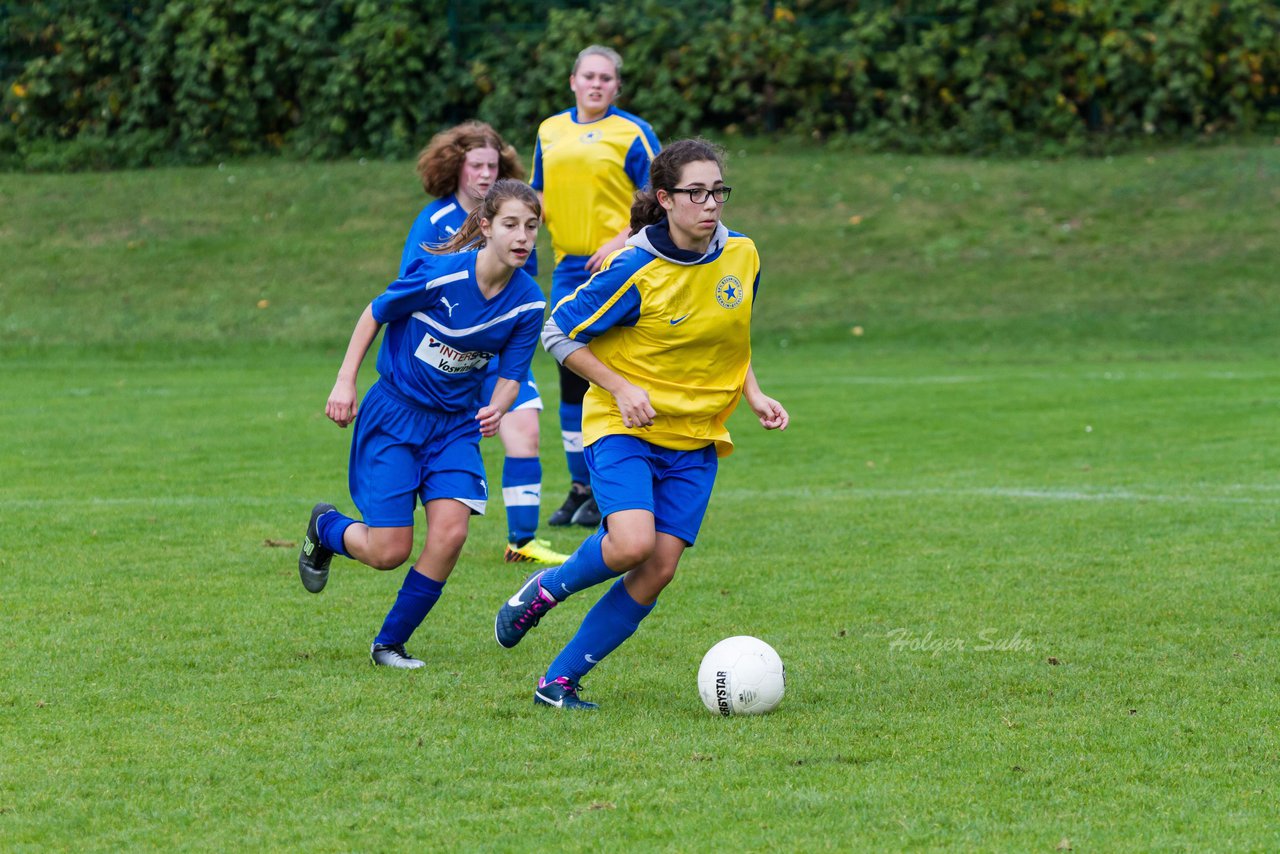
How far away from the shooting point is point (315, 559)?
19.9 ft

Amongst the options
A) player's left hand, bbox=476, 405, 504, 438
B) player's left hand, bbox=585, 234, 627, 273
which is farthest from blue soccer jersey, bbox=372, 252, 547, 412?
player's left hand, bbox=585, 234, 627, 273

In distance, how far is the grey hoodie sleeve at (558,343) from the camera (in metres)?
5.08

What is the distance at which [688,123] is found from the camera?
2181cm

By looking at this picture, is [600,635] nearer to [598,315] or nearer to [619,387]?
[619,387]

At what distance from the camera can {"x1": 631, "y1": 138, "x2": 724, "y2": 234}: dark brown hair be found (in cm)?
493

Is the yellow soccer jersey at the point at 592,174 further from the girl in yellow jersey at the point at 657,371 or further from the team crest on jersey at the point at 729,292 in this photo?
the team crest on jersey at the point at 729,292

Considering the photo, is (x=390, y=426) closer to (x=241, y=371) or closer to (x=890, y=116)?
(x=241, y=371)

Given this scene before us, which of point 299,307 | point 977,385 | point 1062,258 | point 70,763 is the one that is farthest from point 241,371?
point 70,763

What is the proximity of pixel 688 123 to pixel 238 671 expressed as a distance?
17.2 metres

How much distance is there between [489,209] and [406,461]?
91 cm

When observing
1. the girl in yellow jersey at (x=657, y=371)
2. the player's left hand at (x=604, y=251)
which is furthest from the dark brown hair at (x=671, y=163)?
the player's left hand at (x=604, y=251)

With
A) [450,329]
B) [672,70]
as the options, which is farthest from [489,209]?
[672,70]

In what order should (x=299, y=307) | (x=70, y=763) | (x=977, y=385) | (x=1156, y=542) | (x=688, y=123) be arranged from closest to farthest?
(x=70, y=763) < (x=1156, y=542) < (x=977, y=385) < (x=299, y=307) < (x=688, y=123)

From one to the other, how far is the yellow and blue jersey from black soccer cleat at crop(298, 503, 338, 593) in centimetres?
136
